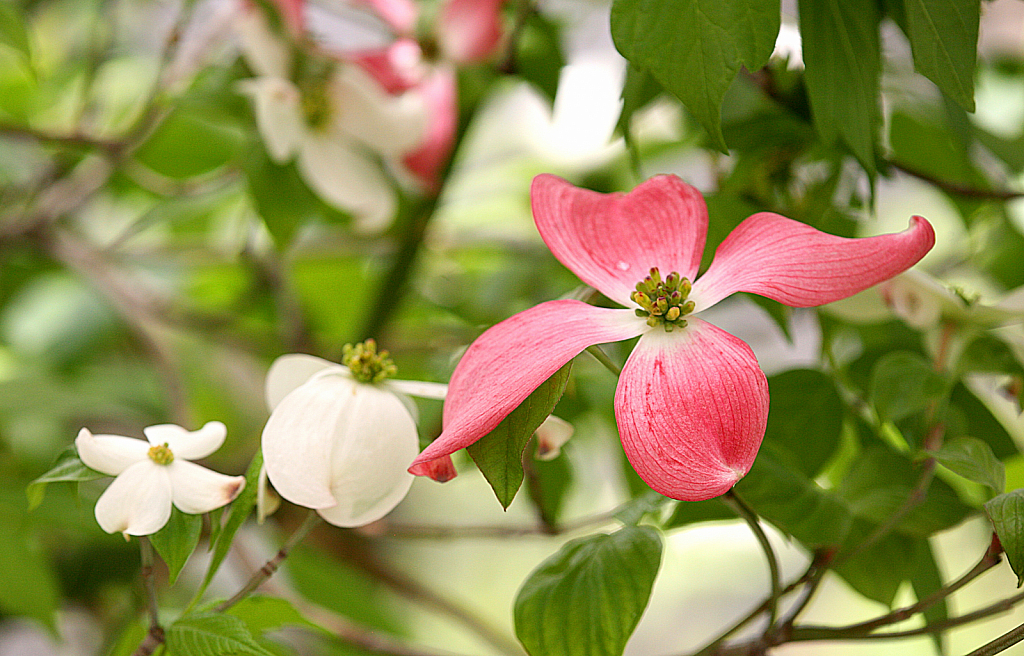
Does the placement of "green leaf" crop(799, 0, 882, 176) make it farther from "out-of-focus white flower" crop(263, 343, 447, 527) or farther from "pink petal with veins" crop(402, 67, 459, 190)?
"pink petal with veins" crop(402, 67, 459, 190)

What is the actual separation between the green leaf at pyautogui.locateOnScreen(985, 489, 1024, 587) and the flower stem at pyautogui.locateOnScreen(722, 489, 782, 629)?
48mm

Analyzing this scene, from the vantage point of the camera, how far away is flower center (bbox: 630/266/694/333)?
0.57 feet

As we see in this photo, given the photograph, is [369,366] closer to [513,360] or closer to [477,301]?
[513,360]

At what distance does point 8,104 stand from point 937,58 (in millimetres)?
679

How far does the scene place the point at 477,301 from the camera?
55cm

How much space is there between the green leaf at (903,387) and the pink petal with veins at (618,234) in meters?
0.08

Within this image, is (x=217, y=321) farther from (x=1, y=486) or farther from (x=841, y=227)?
(x=841, y=227)

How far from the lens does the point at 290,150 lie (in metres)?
0.36

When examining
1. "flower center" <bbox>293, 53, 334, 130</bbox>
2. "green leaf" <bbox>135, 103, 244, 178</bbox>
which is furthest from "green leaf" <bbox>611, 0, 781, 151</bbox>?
"green leaf" <bbox>135, 103, 244, 178</bbox>

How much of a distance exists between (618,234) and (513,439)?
56 mm

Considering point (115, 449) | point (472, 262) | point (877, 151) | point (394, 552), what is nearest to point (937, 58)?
point (877, 151)

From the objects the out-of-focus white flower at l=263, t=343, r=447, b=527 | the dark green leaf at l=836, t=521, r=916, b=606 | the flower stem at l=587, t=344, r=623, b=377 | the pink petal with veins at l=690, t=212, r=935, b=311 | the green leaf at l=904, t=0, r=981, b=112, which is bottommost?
the dark green leaf at l=836, t=521, r=916, b=606

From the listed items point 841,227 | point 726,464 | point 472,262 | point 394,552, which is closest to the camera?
point 726,464

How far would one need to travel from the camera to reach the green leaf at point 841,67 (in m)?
0.20
